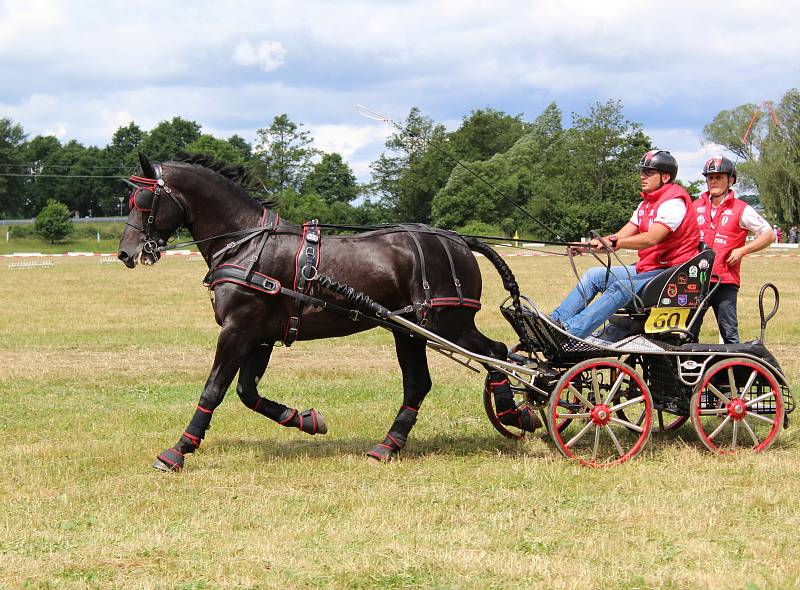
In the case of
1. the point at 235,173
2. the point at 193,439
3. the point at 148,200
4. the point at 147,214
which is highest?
the point at 235,173

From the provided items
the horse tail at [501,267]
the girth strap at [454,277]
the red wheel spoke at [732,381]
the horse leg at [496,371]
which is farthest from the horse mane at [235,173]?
the red wheel spoke at [732,381]

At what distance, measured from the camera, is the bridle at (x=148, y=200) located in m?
7.23

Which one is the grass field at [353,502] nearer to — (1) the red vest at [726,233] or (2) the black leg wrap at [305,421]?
(2) the black leg wrap at [305,421]

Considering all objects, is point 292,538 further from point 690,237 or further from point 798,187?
point 798,187

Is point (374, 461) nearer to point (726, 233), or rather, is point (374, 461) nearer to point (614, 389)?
point (614, 389)

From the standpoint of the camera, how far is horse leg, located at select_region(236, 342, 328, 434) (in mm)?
7691

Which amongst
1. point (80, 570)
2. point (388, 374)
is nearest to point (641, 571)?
point (80, 570)

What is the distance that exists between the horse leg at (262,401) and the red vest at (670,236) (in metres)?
2.99

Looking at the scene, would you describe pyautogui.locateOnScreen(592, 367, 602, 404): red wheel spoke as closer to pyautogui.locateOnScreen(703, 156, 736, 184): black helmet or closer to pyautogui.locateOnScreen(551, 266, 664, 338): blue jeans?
pyautogui.locateOnScreen(551, 266, 664, 338): blue jeans

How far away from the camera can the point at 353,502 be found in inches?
245

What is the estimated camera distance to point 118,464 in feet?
24.0

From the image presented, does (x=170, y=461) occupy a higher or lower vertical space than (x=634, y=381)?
lower

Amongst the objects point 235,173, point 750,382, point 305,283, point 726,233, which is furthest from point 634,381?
point 235,173

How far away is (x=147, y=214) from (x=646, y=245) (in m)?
3.83
